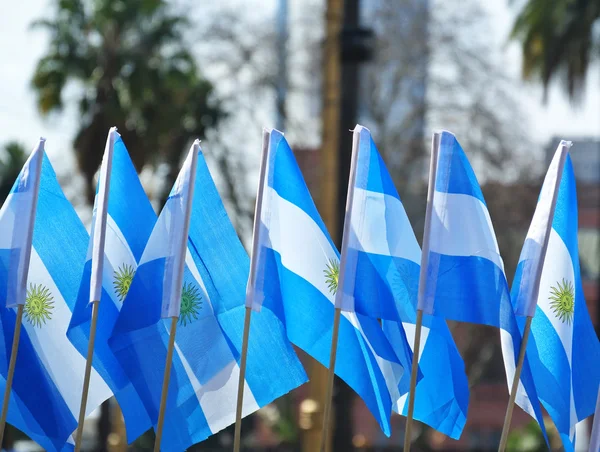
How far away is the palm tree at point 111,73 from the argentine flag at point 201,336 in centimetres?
1527

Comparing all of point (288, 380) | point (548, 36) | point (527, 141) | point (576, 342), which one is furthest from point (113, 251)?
point (527, 141)

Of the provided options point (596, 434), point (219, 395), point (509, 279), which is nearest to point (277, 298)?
point (219, 395)

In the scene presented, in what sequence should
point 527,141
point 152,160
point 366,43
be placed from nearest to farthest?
point 366,43 → point 152,160 → point 527,141

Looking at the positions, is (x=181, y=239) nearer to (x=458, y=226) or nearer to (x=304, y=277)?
(x=304, y=277)

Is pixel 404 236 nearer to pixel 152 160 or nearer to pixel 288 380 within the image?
pixel 288 380

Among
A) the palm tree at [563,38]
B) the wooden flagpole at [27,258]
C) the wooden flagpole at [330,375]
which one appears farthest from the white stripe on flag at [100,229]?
the palm tree at [563,38]

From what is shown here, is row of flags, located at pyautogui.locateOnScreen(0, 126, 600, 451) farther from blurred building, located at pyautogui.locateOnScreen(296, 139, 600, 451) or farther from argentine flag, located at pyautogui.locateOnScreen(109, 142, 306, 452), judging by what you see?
blurred building, located at pyautogui.locateOnScreen(296, 139, 600, 451)

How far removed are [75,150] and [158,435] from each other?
54.4 ft

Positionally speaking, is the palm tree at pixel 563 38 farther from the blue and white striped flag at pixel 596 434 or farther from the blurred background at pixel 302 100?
the blue and white striped flag at pixel 596 434

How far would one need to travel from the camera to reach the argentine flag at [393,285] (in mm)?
7465

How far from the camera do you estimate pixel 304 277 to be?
7.68 m

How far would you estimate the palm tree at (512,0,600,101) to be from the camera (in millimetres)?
24267

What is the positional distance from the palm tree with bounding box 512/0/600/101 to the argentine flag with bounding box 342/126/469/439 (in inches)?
696

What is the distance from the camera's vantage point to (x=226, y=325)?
765 centimetres
